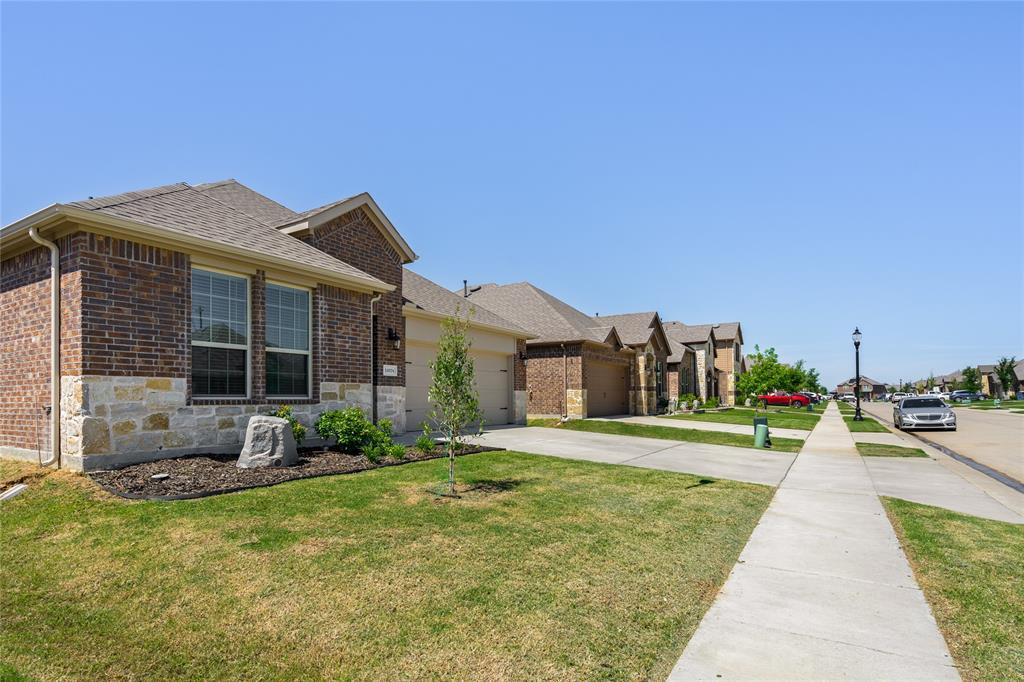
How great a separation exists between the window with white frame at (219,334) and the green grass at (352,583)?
99.5 inches

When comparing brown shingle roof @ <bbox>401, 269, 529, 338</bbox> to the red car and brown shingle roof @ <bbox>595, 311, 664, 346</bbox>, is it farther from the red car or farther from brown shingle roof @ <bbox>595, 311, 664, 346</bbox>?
the red car

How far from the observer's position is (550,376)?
24.5 meters

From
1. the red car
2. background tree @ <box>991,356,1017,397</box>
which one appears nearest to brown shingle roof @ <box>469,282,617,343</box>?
the red car

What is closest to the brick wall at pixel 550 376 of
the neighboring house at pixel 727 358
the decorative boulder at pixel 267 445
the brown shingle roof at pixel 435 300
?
the brown shingle roof at pixel 435 300

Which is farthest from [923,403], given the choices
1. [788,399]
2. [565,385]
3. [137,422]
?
[137,422]

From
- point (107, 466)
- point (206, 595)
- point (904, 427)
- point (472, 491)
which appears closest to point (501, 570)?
point (206, 595)

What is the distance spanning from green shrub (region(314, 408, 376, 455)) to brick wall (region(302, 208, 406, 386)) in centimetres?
278

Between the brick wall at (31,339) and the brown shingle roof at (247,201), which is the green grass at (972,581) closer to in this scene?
the brick wall at (31,339)

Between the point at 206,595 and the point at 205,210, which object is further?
the point at 205,210

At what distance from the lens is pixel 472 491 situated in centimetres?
809

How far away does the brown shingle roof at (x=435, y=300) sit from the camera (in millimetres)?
17341

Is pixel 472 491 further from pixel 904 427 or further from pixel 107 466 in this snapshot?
pixel 904 427

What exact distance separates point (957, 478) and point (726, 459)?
4482mm

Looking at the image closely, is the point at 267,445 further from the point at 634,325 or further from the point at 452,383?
the point at 634,325
